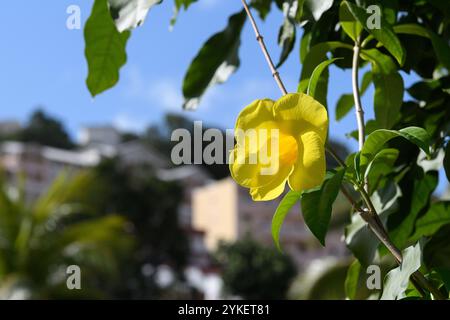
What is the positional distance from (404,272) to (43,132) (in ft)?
103

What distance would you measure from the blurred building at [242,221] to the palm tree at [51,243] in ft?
39.3

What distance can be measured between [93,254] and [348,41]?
7.39 m

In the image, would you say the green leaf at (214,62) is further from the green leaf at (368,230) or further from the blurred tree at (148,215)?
the blurred tree at (148,215)

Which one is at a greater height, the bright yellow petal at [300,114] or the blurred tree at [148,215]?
the bright yellow petal at [300,114]

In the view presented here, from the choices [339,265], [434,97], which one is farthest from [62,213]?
[434,97]

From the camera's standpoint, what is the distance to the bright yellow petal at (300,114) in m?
0.41

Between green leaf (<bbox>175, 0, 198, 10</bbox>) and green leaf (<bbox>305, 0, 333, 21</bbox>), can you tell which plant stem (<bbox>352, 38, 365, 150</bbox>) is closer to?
green leaf (<bbox>305, 0, 333, 21</bbox>)

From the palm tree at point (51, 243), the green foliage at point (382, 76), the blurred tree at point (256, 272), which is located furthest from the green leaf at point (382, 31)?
the blurred tree at point (256, 272)

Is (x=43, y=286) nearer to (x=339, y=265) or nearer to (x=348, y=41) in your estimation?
(x=339, y=265)

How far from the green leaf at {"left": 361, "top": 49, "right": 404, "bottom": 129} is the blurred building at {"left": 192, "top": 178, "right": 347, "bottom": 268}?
62.7 feet

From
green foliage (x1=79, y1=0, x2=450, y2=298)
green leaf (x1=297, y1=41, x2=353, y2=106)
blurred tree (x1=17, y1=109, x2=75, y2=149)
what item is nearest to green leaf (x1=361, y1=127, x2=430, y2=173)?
green foliage (x1=79, y1=0, x2=450, y2=298)

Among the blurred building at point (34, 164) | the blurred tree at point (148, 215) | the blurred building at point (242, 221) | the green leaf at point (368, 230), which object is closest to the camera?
the green leaf at point (368, 230)

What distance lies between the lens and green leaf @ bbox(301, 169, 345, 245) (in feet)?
1.46
